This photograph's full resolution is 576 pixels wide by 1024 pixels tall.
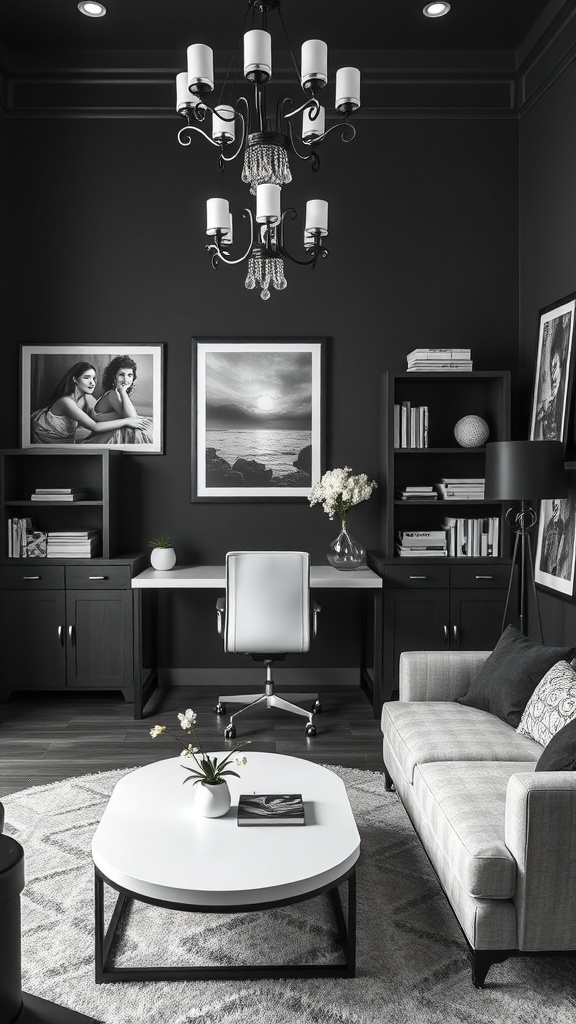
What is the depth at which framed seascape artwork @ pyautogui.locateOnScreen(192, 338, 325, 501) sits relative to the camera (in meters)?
5.47

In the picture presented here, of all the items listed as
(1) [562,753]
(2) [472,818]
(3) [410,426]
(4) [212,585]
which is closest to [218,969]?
(2) [472,818]

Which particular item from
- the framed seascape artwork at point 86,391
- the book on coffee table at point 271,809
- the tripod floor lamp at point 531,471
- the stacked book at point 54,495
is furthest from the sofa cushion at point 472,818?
the framed seascape artwork at point 86,391

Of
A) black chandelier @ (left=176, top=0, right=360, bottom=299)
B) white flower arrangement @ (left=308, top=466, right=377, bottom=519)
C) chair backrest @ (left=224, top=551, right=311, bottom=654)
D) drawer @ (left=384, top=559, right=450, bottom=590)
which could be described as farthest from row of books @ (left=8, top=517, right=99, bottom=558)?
black chandelier @ (left=176, top=0, right=360, bottom=299)

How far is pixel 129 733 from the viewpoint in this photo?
15.1ft

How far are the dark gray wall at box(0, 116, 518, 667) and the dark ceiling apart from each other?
461 millimetres

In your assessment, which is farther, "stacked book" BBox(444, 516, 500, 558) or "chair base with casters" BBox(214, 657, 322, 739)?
"stacked book" BBox(444, 516, 500, 558)

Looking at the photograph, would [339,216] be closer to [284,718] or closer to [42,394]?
[42,394]

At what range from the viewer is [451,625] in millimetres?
5023

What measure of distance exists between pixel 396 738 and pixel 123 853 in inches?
53.7

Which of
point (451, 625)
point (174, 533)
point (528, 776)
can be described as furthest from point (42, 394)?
point (528, 776)

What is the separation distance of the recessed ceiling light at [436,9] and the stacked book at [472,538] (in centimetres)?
301

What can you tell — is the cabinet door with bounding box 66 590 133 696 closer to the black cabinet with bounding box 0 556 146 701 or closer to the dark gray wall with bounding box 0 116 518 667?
the black cabinet with bounding box 0 556 146 701

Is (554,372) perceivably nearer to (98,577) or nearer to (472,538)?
(472,538)

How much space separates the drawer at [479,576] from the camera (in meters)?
4.99
